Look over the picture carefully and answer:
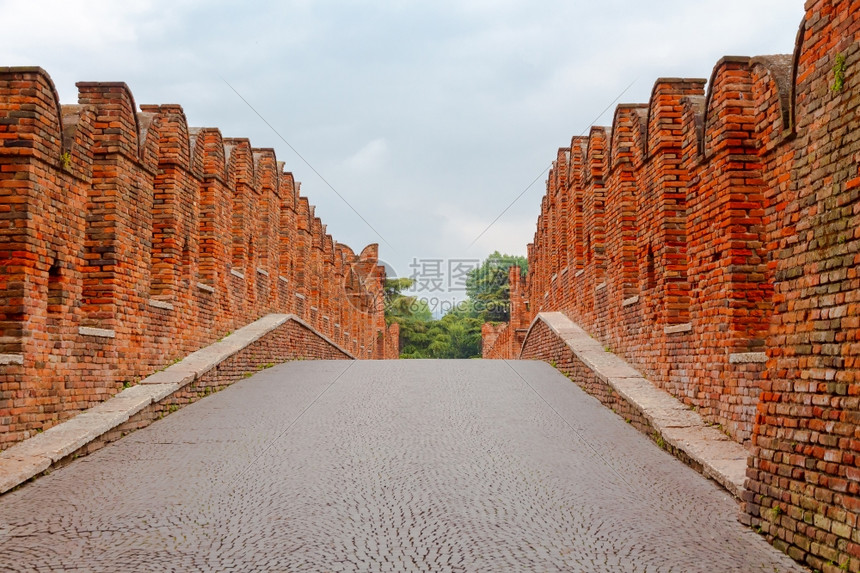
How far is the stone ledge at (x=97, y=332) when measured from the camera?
890 centimetres

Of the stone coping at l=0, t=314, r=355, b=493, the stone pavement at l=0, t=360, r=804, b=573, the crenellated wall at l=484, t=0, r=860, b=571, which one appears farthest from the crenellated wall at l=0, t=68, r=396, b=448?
the crenellated wall at l=484, t=0, r=860, b=571

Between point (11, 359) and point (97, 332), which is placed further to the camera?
point (97, 332)

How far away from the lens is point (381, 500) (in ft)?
20.1

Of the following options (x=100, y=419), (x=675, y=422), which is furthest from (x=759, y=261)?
(x=100, y=419)

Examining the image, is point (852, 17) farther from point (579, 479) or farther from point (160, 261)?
point (160, 261)

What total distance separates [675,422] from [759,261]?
2.02m

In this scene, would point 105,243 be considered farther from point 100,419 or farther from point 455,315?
point 455,315

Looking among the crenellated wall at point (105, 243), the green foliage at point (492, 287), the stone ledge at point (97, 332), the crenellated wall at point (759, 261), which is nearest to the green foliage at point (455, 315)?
the green foliage at point (492, 287)

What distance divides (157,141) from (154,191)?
2.81 ft

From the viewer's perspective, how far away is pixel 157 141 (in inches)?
444

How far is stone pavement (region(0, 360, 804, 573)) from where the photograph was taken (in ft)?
16.2

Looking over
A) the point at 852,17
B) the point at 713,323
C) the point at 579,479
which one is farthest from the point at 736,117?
the point at 579,479

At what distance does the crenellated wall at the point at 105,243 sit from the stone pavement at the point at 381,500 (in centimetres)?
122

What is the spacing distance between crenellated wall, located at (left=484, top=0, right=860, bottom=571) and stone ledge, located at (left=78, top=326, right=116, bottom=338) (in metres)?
7.43
